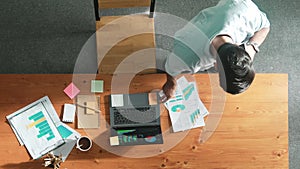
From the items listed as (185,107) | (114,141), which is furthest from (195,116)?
(114,141)

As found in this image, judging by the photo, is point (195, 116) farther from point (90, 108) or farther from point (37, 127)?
point (37, 127)

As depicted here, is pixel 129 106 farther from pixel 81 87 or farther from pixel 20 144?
pixel 20 144

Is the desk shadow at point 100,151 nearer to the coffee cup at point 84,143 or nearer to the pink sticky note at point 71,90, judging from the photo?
the coffee cup at point 84,143

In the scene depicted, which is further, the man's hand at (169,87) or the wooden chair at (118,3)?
the wooden chair at (118,3)

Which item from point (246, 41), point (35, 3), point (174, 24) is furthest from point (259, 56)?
point (35, 3)

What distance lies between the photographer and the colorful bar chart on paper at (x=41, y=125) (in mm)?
2037

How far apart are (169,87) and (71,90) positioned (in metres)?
0.46

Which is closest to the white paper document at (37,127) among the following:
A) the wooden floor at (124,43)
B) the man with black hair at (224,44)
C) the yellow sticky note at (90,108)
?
the yellow sticky note at (90,108)

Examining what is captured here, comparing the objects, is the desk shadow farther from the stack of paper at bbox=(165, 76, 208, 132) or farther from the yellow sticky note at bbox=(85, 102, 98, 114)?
the stack of paper at bbox=(165, 76, 208, 132)

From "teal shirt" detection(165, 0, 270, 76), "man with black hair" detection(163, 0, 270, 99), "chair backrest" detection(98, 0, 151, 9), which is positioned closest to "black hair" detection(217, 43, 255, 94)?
"man with black hair" detection(163, 0, 270, 99)

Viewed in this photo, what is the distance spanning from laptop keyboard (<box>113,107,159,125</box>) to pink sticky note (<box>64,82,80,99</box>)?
0.66ft

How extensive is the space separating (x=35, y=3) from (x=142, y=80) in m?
1.07

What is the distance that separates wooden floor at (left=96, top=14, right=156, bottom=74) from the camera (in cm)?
234

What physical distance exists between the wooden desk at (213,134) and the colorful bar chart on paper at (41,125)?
0.08 metres
